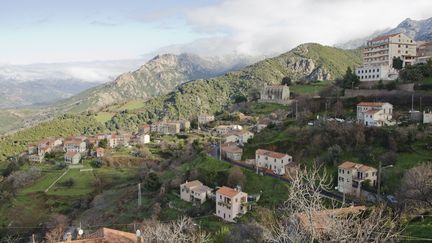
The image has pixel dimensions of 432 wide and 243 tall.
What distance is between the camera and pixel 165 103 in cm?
15000

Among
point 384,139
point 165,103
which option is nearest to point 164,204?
point 384,139

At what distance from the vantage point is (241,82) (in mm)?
170625

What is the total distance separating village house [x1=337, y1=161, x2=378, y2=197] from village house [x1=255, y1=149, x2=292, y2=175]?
8137 millimetres

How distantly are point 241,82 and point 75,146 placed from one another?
98.5 meters

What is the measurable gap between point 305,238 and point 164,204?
35205 mm

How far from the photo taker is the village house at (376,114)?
44731 millimetres

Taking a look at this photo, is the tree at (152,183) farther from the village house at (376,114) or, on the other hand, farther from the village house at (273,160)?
the village house at (376,114)

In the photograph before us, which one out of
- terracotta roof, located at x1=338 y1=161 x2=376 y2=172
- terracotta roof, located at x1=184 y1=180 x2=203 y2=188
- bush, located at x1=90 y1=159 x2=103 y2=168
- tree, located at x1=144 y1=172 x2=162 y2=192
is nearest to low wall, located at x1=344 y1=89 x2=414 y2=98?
terracotta roof, located at x1=338 y1=161 x2=376 y2=172

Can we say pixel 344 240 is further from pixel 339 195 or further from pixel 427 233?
pixel 339 195

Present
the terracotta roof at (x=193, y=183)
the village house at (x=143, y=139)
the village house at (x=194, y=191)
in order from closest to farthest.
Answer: the village house at (x=194, y=191) < the terracotta roof at (x=193, y=183) < the village house at (x=143, y=139)

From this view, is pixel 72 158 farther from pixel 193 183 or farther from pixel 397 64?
pixel 397 64

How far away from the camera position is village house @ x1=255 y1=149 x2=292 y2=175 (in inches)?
1736

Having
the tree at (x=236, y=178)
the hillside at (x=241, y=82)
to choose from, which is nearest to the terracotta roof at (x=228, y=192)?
the tree at (x=236, y=178)

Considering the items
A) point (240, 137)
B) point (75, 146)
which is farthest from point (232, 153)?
point (75, 146)
